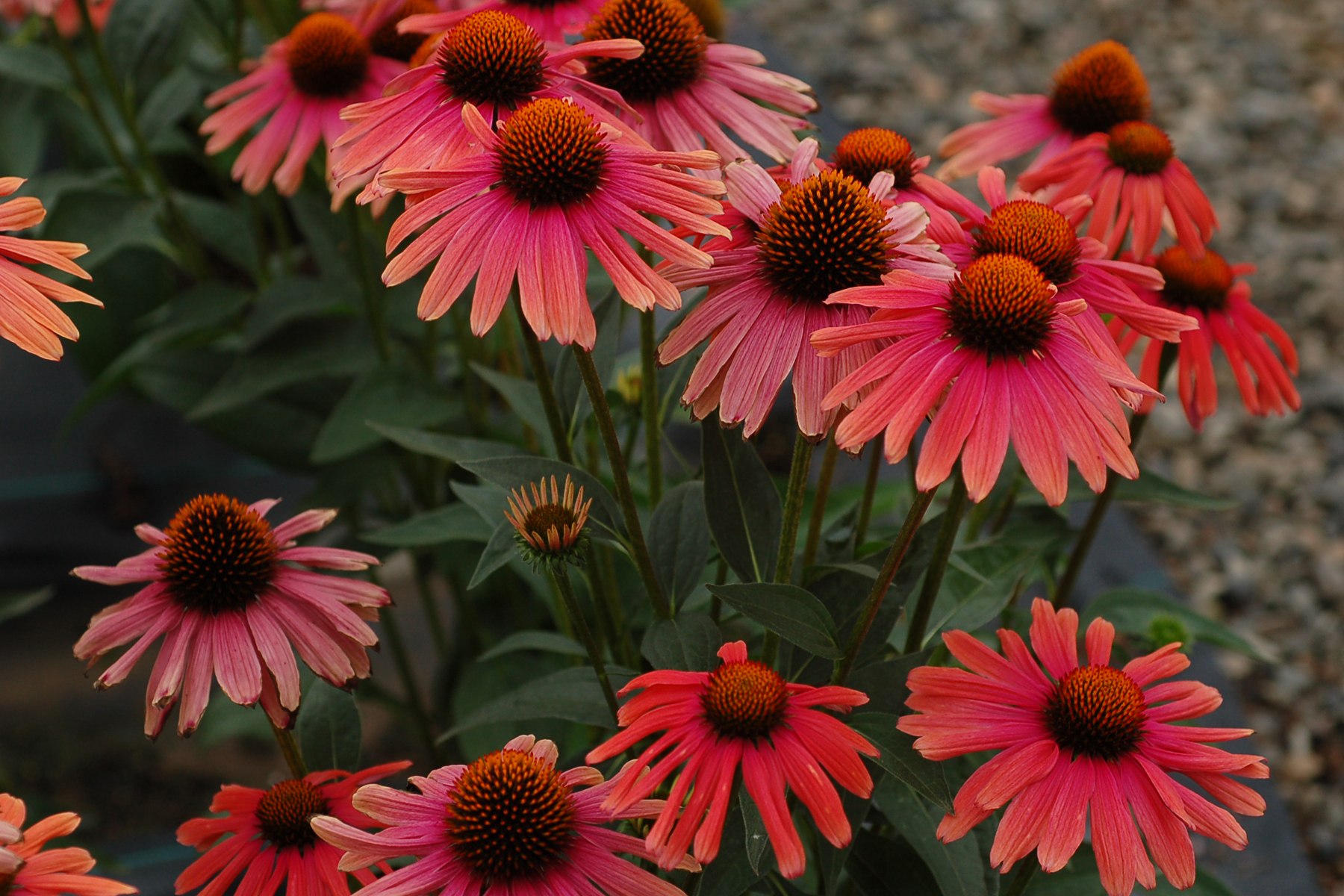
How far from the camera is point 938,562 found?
2.32ft

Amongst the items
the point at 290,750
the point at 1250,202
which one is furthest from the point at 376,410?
the point at 1250,202

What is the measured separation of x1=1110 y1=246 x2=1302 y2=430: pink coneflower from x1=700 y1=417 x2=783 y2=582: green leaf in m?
0.34

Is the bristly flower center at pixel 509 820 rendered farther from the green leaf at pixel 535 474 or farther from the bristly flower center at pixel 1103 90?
the bristly flower center at pixel 1103 90

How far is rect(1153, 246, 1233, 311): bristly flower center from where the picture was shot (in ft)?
3.13

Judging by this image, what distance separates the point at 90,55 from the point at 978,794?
1.71m

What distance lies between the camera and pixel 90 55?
5.66 ft

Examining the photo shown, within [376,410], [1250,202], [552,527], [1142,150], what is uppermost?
[1142,150]

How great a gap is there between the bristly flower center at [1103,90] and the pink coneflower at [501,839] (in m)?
0.76

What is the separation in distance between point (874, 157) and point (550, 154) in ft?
0.84

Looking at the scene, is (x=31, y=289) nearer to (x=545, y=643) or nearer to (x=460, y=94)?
(x=460, y=94)

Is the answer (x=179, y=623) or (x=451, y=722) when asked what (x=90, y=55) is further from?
(x=179, y=623)

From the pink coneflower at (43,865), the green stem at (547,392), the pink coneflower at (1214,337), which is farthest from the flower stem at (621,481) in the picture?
the pink coneflower at (1214,337)

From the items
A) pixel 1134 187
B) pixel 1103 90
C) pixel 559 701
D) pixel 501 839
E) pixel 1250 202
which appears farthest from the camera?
pixel 1250 202

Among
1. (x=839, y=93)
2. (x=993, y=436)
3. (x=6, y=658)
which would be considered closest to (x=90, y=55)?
(x=6, y=658)
